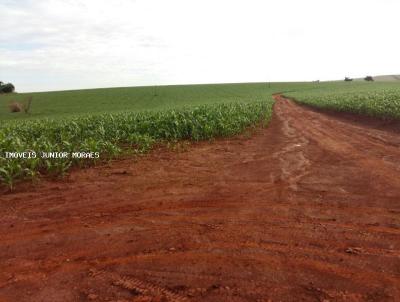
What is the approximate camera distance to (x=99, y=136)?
12.6 meters

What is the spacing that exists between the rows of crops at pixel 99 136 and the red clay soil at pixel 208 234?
605 millimetres

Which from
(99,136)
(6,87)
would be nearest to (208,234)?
(99,136)

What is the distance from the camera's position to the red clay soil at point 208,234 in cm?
357

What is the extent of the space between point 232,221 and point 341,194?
2.26 metres

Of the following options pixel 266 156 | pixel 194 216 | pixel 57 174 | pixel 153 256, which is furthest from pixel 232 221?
pixel 266 156

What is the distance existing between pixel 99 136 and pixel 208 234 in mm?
8612

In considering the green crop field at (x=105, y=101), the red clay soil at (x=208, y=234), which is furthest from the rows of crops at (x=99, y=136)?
the green crop field at (x=105, y=101)

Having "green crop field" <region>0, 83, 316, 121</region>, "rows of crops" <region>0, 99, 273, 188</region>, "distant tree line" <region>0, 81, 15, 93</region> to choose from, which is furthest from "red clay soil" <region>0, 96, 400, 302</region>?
"distant tree line" <region>0, 81, 15, 93</region>

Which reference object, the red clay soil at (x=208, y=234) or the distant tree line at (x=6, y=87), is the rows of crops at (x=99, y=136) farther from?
the distant tree line at (x=6, y=87)

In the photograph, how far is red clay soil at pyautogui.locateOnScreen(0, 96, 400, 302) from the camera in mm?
3566

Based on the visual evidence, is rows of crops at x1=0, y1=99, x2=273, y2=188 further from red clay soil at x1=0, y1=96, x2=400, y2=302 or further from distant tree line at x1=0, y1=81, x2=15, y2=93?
distant tree line at x1=0, y1=81, x2=15, y2=93

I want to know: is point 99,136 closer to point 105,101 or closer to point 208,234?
point 208,234

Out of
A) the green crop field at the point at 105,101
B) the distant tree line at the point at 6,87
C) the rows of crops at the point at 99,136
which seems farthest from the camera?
the distant tree line at the point at 6,87

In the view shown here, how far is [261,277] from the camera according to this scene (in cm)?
369
